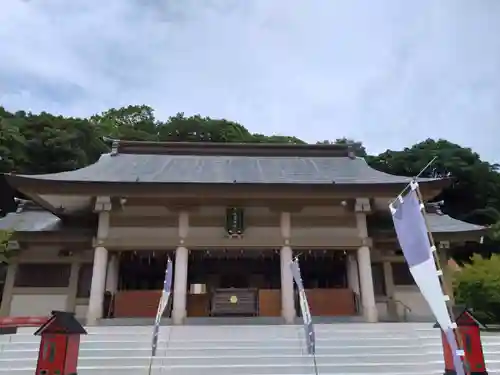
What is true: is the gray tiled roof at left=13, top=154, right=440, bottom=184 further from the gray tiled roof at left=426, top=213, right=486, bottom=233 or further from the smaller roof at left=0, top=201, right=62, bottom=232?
the gray tiled roof at left=426, top=213, right=486, bottom=233

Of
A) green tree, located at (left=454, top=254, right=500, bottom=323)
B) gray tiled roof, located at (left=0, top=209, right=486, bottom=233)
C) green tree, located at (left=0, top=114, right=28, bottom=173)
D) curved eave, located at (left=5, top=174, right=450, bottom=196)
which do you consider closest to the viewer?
curved eave, located at (left=5, top=174, right=450, bottom=196)

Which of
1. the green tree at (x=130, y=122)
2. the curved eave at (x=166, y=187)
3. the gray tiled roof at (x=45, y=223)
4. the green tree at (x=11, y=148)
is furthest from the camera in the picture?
the green tree at (x=130, y=122)

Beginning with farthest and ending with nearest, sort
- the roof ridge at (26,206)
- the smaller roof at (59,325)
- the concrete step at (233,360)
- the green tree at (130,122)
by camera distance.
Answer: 1. the green tree at (130,122)
2. the roof ridge at (26,206)
3. the concrete step at (233,360)
4. the smaller roof at (59,325)

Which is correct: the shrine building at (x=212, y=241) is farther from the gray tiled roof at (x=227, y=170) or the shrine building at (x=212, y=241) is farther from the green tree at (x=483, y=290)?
the green tree at (x=483, y=290)

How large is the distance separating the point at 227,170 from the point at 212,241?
3642 mm

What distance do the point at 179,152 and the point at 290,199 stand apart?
665cm

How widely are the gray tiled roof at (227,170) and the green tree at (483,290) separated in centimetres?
416

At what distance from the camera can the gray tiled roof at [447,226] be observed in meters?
15.0

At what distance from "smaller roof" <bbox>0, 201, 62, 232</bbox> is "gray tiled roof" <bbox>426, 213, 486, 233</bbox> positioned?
12524 mm

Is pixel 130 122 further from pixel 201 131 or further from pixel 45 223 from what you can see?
pixel 45 223

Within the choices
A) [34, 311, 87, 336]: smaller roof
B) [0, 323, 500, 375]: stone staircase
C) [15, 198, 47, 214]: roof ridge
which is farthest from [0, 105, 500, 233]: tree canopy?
[34, 311, 87, 336]: smaller roof

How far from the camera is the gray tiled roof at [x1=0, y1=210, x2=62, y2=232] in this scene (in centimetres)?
1481

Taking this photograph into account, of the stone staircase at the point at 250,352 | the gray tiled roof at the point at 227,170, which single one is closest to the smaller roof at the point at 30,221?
the gray tiled roof at the point at 227,170

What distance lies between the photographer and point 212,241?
13141mm
